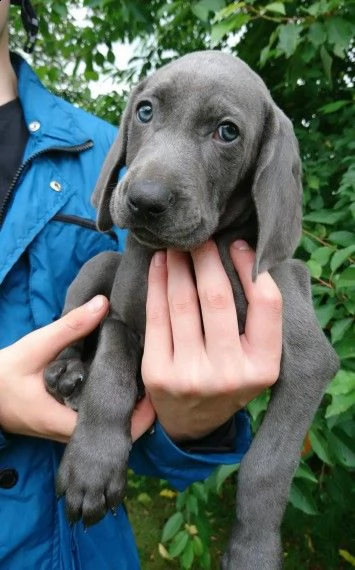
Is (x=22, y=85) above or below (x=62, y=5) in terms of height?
below

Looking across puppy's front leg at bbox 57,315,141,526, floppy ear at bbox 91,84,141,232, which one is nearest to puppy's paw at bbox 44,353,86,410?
puppy's front leg at bbox 57,315,141,526

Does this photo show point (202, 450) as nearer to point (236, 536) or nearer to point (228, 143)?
point (236, 536)

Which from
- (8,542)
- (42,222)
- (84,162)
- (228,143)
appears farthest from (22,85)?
(8,542)

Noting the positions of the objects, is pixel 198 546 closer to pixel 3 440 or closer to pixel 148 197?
pixel 3 440

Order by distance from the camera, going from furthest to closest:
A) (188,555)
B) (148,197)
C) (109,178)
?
(188,555) → (109,178) → (148,197)

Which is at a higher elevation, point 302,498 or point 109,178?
point 109,178

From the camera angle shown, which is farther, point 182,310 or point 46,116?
point 46,116

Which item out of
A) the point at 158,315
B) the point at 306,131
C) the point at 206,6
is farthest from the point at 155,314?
the point at 306,131
